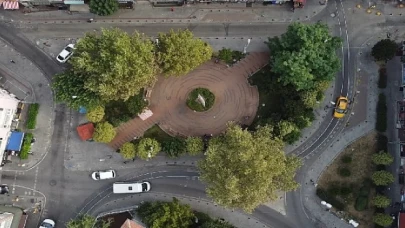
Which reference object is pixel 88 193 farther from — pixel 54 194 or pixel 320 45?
pixel 320 45

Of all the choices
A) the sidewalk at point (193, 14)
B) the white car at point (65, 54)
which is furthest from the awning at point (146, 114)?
the white car at point (65, 54)

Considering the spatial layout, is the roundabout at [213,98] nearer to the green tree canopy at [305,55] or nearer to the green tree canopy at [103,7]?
the green tree canopy at [305,55]

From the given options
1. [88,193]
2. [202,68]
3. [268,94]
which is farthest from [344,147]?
[88,193]

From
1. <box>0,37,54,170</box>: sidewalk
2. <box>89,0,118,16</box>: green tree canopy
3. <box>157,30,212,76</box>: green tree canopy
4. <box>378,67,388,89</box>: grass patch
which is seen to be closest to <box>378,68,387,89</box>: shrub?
<box>378,67,388,89</box>: grass patch

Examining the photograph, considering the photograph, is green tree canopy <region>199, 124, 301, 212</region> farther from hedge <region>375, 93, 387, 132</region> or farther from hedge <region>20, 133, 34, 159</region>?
hedge <region>20, 133, 34, 159</region>

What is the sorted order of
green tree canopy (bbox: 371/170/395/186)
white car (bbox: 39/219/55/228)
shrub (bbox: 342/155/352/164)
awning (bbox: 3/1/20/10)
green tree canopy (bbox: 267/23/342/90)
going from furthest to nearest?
awning (bbox: 3/1/20/10) → white car (bbox: 39/219/55/228) → shrub (bbox: 342/155/352/164) → green tree canopy (bbox: 371/170/395/186) → green tree canopy (bbox: 267/23/342/90)

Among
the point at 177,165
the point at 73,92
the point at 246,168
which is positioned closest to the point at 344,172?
the point at 246,168
